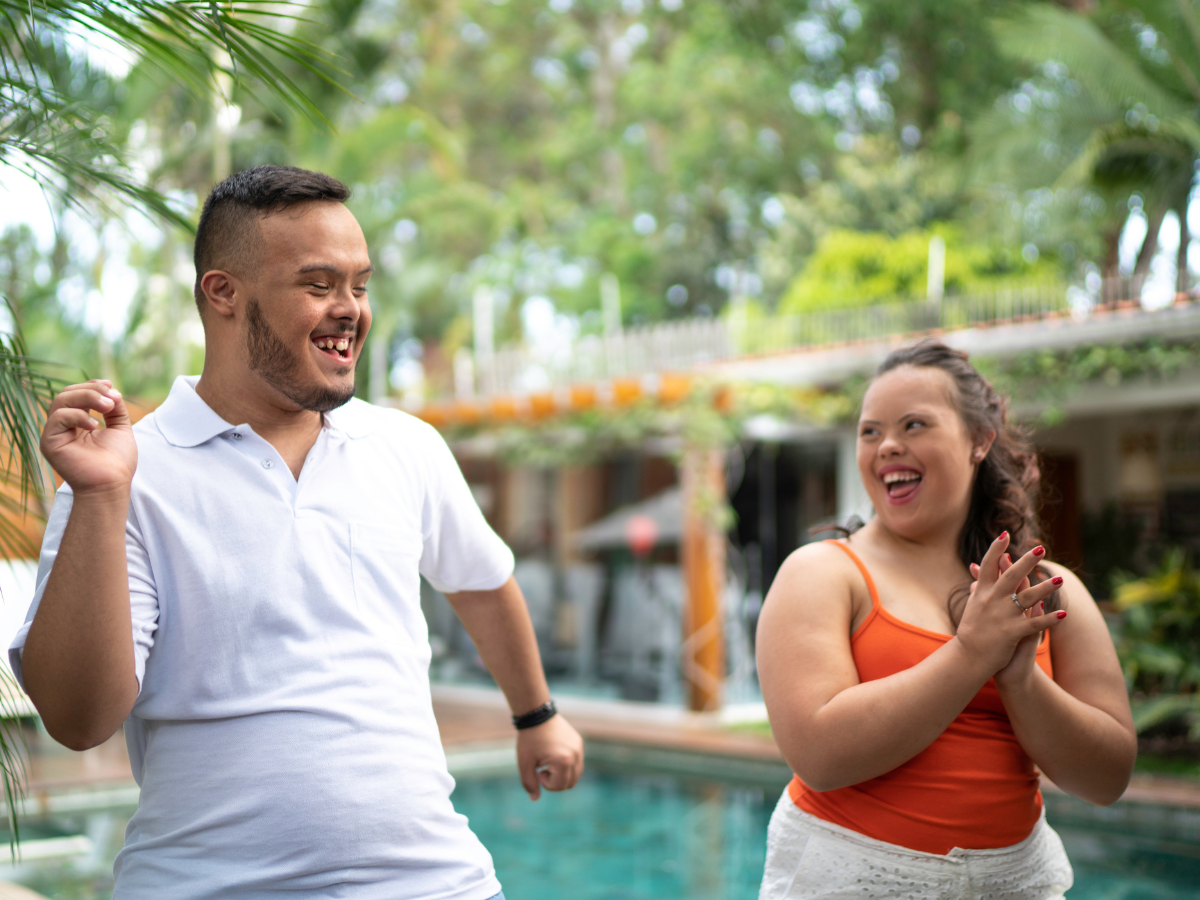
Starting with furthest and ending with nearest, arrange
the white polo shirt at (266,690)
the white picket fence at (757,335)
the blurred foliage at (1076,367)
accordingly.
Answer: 1. the white picket fence at (757,335)
2. the blurred foliage at (1076,367)
3. the white polo shirt at (266,690)

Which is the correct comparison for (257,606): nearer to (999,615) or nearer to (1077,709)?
(999,615)

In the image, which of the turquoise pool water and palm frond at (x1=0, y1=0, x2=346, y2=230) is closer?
palm frond at (x1=0, y1=0, x2=346, y2=230)

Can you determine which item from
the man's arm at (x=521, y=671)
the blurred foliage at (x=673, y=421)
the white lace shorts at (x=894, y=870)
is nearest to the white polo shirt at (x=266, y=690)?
the man's arm at (x=521, y=671)

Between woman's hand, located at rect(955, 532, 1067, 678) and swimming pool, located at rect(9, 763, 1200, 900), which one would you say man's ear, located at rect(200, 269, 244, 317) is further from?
swimming pool, located at rect(9, 763, 1200, 900)

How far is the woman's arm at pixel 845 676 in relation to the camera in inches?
58.7

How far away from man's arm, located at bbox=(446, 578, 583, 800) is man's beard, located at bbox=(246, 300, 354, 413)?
0.48 meters

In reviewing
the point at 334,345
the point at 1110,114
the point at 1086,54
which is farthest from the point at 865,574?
the point at 1110,114

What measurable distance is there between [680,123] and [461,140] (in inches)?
174

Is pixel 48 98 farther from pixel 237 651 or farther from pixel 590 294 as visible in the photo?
pixel 590 294

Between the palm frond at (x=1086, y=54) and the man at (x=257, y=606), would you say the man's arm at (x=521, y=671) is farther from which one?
the palm frond at (x=1086, y=54)

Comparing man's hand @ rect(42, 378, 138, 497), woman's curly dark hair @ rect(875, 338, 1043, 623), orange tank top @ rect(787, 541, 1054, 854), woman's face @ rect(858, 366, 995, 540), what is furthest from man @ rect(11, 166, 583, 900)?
woman's curly dark hair @ rect(875, 338, 1043, 623)

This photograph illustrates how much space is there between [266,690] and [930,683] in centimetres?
86

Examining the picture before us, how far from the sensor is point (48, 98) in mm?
2266

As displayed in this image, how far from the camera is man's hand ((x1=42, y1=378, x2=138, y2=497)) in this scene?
4.08 feet
